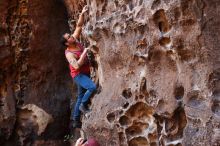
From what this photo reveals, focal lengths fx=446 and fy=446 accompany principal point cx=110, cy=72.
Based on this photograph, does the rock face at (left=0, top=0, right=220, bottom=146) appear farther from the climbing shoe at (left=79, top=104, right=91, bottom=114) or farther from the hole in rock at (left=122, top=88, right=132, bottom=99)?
the climbing shoe at (left=79, top=104, right=91, bottom=114)

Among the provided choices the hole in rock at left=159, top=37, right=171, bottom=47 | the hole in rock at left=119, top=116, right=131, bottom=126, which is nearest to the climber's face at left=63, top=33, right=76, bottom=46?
the hole in rock at left=119, top=116, right=131, bottom=126

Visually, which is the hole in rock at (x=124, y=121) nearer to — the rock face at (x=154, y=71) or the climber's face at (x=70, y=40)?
the rock face at (x=154, y=71)

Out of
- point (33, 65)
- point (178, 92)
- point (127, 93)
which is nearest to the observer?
point (178, 92)

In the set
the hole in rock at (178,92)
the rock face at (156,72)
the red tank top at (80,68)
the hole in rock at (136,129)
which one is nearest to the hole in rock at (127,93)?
the rock face at (156,72)

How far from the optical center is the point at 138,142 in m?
4.43

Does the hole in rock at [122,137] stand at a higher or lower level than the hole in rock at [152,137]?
lower

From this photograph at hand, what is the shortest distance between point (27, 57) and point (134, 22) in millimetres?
3054

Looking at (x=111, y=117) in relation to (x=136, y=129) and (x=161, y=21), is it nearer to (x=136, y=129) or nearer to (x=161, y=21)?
(x=136, y=129)

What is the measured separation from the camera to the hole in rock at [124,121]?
448 cm

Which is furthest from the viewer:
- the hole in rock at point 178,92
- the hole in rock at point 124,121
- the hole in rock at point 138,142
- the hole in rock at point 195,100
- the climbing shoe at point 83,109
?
the climbing shoe at point 83,109

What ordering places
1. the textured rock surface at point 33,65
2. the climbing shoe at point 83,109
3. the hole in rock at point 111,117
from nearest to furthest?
the hole in rock at point 111,117 < the climbing shoe at point 83,109 < the textured rock surface at point 33,65

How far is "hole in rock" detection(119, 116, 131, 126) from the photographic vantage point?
14.7 feet

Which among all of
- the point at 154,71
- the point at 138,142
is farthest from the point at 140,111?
the point at 154,71

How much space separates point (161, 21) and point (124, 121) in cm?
111
